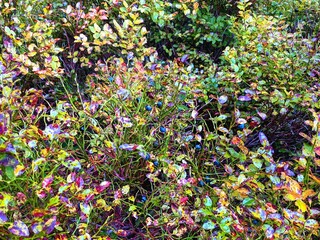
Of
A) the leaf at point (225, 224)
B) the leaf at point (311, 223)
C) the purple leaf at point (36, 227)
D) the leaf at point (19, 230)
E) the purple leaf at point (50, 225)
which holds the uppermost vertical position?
the leaf at point (19, 230)

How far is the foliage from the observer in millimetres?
1165

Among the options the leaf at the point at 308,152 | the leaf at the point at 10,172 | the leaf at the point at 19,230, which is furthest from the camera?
the leaf at the point at 308,152

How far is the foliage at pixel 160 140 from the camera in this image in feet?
3.82

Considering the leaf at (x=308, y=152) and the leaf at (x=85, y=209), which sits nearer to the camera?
the leaf at (x=85, y=209)

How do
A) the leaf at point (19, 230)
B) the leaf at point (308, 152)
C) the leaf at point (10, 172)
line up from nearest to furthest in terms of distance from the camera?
1. the leaf at point (19, 230)
2. the leaf at point (10, 172)
3. the leaf at point (308, 152)

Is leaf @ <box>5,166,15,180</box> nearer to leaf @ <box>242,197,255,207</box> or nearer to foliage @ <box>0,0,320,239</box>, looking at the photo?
foliage @ <box>0,0,320,239</box>

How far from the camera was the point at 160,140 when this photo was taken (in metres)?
1.62

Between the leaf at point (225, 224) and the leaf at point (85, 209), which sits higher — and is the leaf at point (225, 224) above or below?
below

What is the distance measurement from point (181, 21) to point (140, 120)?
4.68 feet

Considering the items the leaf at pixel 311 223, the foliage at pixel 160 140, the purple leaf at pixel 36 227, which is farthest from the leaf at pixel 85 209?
the leaf at pixel 311 223

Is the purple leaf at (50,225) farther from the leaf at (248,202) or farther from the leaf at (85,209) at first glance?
the leaf at (248,202)

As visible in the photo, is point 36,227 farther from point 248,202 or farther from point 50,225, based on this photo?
point 248,202

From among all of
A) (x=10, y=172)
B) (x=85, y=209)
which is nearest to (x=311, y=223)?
(x=85, y=209)

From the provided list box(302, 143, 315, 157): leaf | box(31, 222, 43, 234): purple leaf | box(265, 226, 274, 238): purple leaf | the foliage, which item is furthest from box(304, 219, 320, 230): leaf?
box(31, 222, 43, 234): purple leaf
